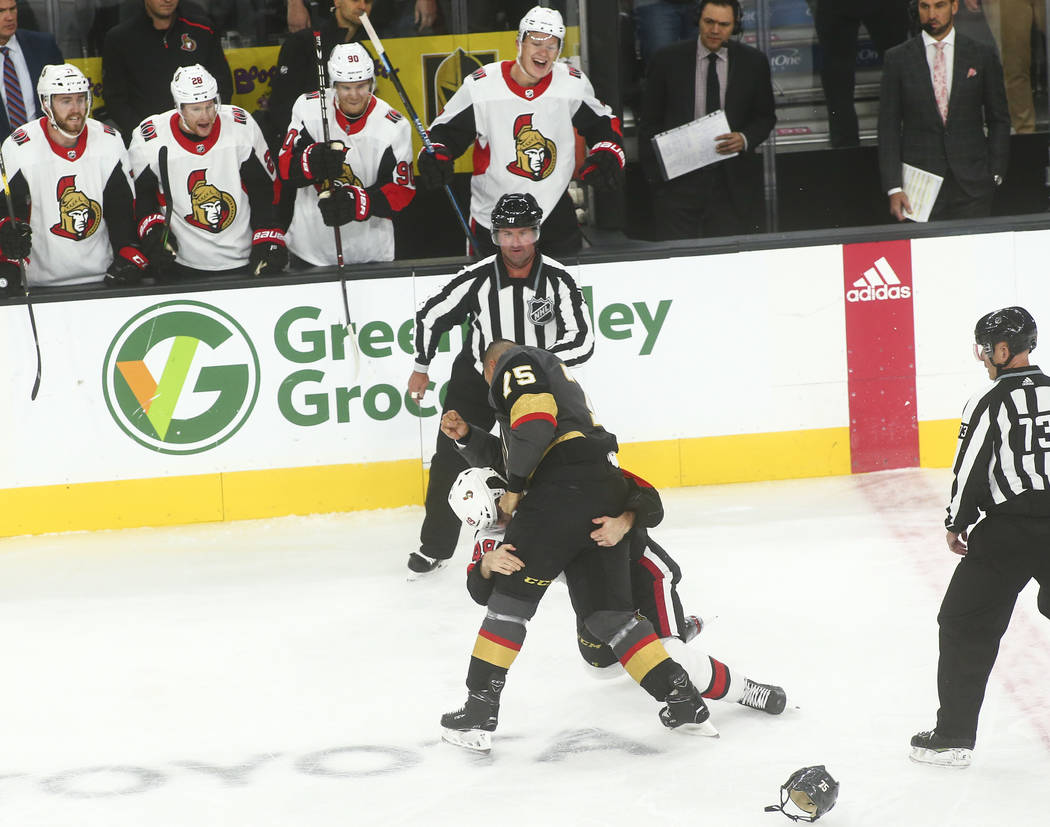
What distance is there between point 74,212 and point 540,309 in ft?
6.86

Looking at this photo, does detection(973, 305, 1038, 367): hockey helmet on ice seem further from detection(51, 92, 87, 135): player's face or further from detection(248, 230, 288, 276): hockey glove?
detection(51, 92, 87, 135): player's face

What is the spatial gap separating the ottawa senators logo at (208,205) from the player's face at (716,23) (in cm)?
213

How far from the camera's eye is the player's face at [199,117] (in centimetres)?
557

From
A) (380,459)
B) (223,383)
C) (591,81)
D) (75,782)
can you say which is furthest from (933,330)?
(75,782)

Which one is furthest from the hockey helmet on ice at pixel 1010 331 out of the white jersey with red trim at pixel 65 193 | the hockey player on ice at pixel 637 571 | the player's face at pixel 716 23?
the white jersey with red trim at pixel 65 193

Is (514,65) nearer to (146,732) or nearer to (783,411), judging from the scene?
(783,411)

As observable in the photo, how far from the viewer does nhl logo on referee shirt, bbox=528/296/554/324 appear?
16.0 ft

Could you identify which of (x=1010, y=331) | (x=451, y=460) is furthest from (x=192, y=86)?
(x=1010, y=331)

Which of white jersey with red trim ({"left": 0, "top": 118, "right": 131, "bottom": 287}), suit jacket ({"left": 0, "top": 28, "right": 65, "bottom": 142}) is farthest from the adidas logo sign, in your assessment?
suit jacket ({"left": 0, "top": 28, "right": 65, "bottom": 142})

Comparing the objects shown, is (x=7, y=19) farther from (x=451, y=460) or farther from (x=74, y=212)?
(x=451, y=460)

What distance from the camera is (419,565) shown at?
5102 mm

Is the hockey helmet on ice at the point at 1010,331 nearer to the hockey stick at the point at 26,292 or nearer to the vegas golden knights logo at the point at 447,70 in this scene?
the hockey stick at the point at 26,292

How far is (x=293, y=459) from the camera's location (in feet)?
19.0

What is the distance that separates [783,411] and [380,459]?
1.67m
